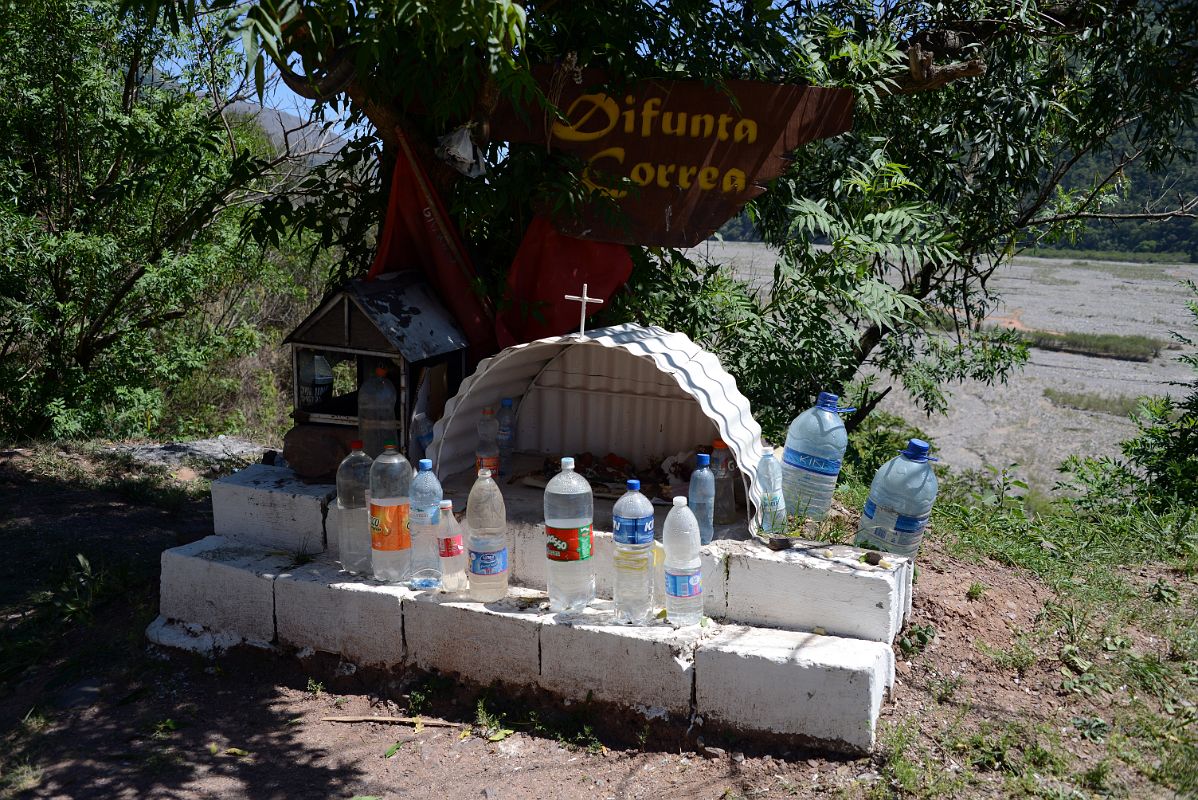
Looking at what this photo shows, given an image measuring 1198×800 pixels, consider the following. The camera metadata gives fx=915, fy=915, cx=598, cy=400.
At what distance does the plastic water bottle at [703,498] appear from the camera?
14.0ft

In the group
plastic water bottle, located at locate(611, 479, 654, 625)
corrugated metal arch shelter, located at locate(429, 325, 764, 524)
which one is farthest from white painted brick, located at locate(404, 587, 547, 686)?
corrugated metal arch shelter, located at locate(429, 325, 764, 524)

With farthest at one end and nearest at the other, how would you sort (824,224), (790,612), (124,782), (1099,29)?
(1099,29)
(824,224)
(790,612)
(124,782)

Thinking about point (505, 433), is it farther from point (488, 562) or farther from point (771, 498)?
point (771, 498)

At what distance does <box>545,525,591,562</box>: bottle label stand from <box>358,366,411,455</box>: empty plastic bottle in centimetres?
123

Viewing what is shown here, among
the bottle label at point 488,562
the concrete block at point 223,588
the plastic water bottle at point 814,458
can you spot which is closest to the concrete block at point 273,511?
the concrete block at point 223,588

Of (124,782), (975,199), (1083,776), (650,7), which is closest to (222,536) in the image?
(124,782)

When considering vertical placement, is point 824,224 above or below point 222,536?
above

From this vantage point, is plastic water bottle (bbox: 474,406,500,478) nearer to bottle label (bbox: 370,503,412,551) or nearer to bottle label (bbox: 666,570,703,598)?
bottle label (bbox: 370,503,412,551)

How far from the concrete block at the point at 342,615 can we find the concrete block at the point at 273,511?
0.32m

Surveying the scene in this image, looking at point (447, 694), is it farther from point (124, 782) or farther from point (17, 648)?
point (17, 648)

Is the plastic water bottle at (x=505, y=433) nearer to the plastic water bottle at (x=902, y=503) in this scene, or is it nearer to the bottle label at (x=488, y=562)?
the bottle label at (x=488, y=562)

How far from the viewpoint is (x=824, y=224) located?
542cm

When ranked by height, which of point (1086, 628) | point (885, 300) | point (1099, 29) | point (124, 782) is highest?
point (1099, 29)

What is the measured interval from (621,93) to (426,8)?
170cm
